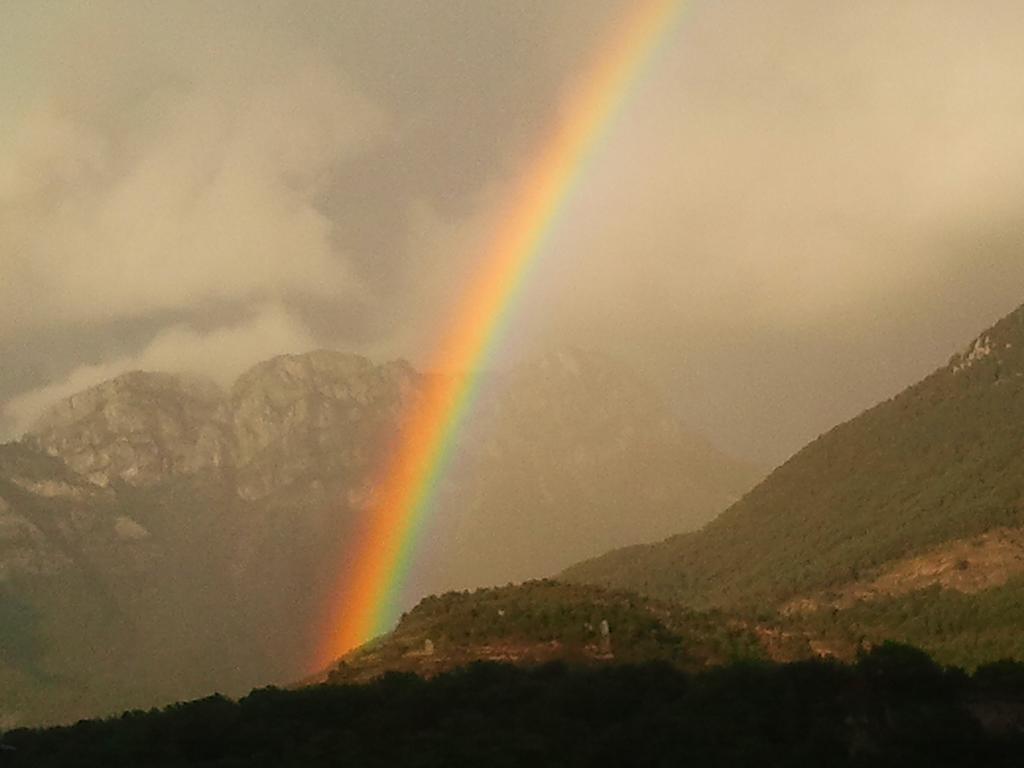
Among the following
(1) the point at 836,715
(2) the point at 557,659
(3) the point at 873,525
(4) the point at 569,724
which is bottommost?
(1) the point at 836,715

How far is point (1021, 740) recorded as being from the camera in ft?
184

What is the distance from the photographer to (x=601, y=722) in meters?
63.3

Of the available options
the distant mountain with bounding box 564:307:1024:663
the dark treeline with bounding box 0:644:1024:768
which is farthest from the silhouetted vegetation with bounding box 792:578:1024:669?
the dark treeline with bounding box 0:644:1024:768

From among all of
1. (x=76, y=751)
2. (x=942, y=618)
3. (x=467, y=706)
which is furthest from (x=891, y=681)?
(x=942, y=618)

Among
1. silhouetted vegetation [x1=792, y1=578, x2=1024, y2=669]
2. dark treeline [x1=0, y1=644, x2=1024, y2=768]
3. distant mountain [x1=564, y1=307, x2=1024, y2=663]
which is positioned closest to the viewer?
dark treeline [x1=0, y1=644, x2=1024, y2=768]

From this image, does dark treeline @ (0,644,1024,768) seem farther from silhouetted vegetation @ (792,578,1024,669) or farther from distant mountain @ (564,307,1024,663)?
distant mountain @ (564,307,1024,663)

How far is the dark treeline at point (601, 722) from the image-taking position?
5391 centimetres

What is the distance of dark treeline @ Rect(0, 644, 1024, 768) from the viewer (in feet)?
177

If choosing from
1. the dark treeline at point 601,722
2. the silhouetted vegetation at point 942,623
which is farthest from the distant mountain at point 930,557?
the dark treeline at point 601,722

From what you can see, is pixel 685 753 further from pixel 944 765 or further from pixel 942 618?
pixel 942 618

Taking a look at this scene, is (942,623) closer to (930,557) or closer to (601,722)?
(930,557)

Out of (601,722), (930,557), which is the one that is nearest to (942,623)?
(930,557)

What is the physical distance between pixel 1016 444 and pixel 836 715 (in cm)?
13453

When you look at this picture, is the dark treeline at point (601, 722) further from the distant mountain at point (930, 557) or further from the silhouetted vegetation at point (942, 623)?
the distant mountain at point (930, 557)
